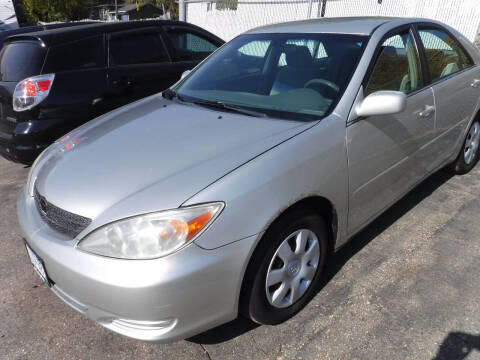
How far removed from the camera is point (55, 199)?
1981mm

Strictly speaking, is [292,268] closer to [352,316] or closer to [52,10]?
[352,316]

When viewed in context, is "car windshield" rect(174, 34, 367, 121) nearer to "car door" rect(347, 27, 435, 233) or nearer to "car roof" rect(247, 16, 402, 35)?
"car roof" rect(247, 16, 402, 35)

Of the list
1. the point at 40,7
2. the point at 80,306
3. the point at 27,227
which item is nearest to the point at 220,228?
the point at 80,306

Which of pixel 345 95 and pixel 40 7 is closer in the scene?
pixel 345 95

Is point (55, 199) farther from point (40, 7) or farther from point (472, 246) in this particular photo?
point (40, 7)

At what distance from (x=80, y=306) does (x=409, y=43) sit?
277 cm

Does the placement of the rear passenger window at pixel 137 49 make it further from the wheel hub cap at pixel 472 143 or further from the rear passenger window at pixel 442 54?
the wheel hub cap at pixel 472 143

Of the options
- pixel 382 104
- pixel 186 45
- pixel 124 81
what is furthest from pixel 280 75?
pixel 186 45

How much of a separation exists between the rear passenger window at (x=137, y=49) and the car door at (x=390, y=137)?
2.97 meters

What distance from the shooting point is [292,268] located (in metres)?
2.15

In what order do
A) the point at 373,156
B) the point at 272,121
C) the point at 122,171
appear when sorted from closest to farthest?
the point at 122,171 < the point at 272,121 < the point at 373,156

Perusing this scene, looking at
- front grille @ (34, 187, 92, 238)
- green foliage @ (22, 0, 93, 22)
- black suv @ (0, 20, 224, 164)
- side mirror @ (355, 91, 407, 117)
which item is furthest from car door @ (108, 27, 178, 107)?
green foliage @ (22, 0, 93, 22)

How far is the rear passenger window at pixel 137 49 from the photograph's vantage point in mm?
4504

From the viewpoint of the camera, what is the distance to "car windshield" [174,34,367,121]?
2.41 m
